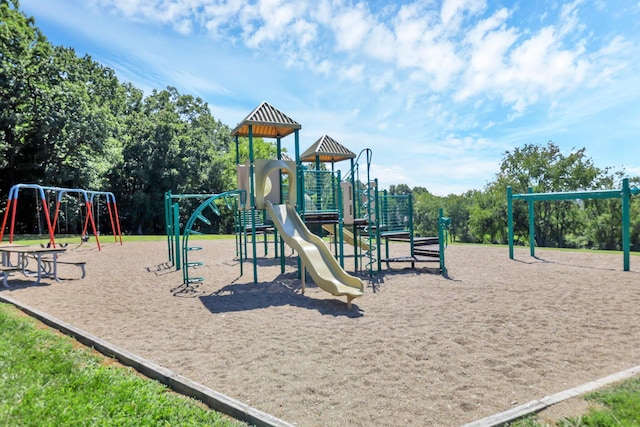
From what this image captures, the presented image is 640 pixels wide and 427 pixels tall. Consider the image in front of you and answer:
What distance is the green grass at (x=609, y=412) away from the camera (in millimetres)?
2945

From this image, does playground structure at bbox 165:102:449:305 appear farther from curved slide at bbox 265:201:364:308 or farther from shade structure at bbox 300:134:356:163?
shade structure at bbox 300:134:356:163

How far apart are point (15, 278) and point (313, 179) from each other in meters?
7.92

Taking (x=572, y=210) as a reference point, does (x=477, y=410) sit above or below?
below

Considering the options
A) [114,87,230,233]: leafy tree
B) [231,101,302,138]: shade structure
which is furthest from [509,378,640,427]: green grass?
[114,87,230,233]: leafy tree

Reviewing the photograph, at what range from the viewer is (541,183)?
35.0 metres

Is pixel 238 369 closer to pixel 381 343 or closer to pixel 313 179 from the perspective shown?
pixel 381 343

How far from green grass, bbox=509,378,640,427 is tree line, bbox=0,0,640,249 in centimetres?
2753

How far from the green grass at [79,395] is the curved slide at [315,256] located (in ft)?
12.5

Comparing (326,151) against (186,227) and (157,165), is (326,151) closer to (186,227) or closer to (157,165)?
(186,227)

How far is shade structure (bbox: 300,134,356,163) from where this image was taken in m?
15.5

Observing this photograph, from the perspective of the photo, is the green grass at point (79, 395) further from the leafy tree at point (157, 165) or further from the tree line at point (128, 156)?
the leafy tree at point (157, 165)

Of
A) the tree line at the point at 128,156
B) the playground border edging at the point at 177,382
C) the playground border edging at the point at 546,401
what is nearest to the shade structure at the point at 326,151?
the playground border edging at the point at 177,382

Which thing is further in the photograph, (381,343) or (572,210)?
(572,210)

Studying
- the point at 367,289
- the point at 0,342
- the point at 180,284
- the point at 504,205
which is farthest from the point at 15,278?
the point at 504,205
